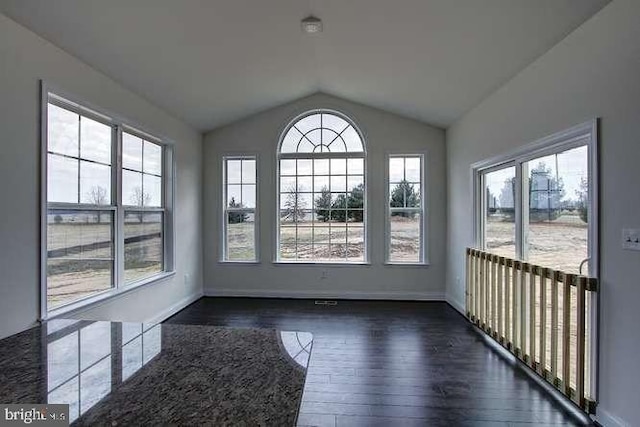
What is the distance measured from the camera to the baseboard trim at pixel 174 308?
13.5 feet

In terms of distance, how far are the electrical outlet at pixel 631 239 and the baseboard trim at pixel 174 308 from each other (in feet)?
13.7

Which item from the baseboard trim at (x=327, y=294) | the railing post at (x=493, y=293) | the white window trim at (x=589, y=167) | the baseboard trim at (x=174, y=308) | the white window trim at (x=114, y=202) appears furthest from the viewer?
the baseboard trim at (x=327, y=294)

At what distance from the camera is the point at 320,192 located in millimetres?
5551

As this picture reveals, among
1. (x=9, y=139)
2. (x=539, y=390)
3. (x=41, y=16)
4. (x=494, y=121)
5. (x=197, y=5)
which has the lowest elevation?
(x=539, y=390)

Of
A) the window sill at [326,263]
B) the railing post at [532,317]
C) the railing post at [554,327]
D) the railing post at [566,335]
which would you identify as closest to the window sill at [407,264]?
the window sill at [326,263]

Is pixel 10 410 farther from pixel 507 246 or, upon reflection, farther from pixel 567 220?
pixel 507 246

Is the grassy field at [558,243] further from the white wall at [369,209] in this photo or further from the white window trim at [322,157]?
the white window trim at [322,157]

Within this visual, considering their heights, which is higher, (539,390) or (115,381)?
(115,381)

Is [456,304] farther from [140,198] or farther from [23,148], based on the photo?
[23,148]

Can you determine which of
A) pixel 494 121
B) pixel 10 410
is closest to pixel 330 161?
pixel 494 121

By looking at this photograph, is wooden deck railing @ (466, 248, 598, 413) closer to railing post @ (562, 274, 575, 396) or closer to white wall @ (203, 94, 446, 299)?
railing post @ (562, 274, 575, 396)

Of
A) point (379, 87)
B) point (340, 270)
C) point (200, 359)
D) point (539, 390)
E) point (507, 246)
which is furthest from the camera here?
point (340, 270)

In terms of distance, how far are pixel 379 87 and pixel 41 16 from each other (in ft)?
10.9

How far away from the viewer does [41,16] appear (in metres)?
2.35
